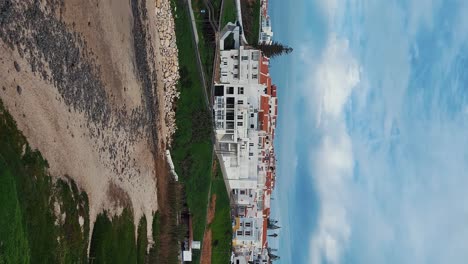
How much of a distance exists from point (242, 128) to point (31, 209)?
44.5 meters

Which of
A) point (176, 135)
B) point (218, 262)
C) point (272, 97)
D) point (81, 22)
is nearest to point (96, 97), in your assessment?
point (81, 22)

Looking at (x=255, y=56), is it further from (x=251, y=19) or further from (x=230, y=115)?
(x=251, y=19)

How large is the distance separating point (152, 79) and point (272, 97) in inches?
1671

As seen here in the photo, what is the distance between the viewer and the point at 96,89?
38.2 m

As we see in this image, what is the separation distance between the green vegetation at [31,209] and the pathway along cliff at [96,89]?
936mm

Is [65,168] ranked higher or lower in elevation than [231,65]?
lower

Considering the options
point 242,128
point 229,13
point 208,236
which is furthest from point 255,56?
point 208,236

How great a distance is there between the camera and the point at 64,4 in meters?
33.9

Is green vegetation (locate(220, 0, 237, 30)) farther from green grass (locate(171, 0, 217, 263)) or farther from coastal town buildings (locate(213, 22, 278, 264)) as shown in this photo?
green grass (locate(171, 0, 217, 263))

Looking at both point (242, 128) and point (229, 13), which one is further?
point (229, 13)

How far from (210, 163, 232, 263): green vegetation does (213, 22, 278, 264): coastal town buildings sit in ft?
5.48

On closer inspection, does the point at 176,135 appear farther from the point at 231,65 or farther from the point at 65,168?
the point at 65,168

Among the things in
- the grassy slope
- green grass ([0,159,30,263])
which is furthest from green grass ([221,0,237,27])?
green grass ([0,159,30,263])

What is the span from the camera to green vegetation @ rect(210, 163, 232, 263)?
2731 inches
